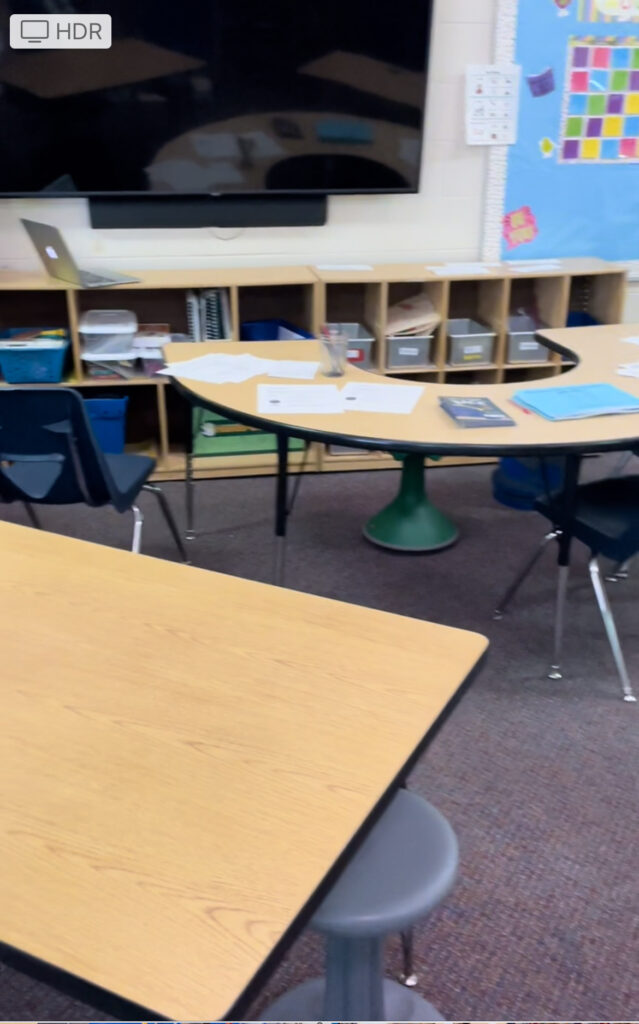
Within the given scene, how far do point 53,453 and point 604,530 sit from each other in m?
1.44

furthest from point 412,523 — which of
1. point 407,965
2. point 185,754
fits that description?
point 185,754

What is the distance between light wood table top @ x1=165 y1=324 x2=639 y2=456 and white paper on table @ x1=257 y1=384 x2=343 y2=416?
3 cm

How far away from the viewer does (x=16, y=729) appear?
100 centimetres

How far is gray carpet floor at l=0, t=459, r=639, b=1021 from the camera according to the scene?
5.19 feet

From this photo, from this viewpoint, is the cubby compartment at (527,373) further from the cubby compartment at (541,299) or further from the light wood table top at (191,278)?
the light wood table top at (191,278)

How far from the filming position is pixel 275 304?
13.1ft

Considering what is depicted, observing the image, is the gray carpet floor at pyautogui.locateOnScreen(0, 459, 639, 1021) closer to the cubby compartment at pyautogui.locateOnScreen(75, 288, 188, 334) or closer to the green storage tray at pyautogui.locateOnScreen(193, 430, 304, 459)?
the green storage tray at pyautogui.locateOnScreen(193, 430, 304, 459)

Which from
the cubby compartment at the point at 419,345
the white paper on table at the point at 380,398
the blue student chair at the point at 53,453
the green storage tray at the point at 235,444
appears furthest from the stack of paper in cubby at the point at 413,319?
the blue student chair at the point at 53,453

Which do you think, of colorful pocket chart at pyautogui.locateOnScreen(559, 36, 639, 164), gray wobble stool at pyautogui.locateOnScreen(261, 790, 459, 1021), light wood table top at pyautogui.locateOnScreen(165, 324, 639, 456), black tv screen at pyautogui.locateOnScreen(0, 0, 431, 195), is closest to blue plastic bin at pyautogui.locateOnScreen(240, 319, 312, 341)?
black tv screen at pyautogui.locateOnScreen(0, 0, 431, 195)

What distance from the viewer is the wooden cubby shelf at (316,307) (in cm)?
360

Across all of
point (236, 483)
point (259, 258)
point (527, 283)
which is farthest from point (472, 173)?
point (236, 483)

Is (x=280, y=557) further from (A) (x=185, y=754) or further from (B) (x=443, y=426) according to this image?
(A) (x=185, y=754)

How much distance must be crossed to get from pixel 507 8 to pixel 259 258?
1.40m

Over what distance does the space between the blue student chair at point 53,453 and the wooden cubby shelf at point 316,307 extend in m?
1.14
